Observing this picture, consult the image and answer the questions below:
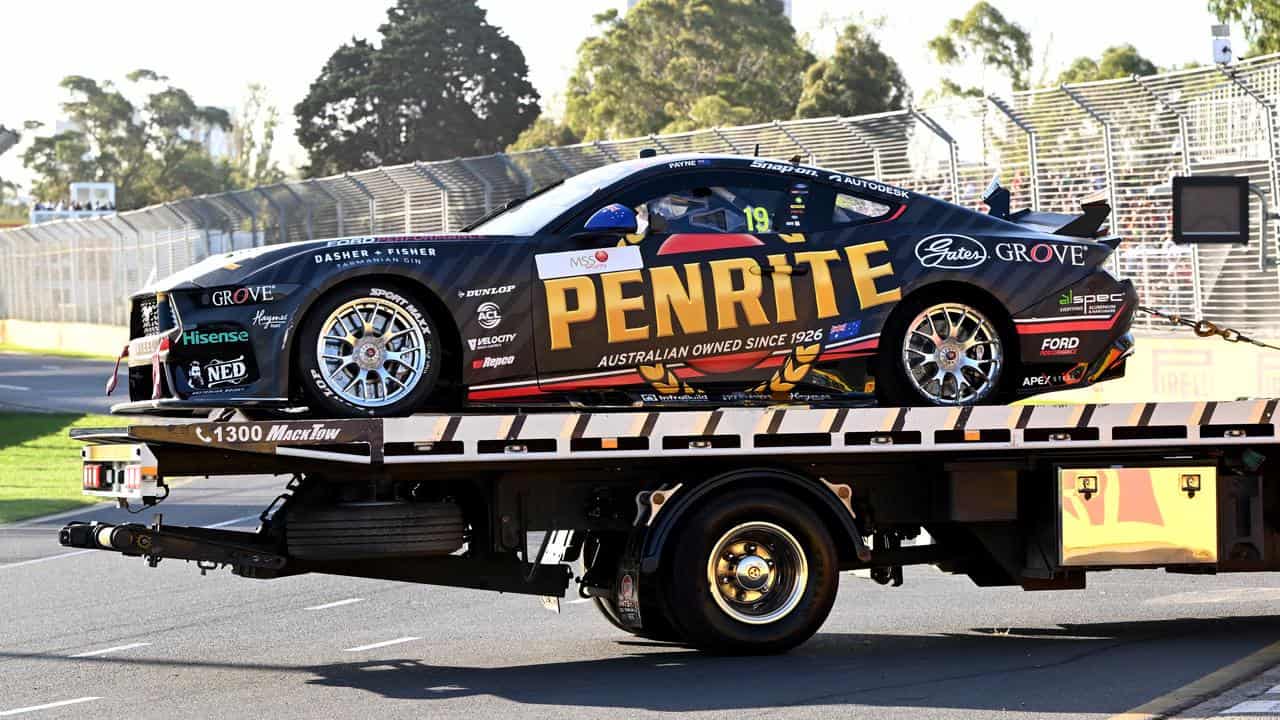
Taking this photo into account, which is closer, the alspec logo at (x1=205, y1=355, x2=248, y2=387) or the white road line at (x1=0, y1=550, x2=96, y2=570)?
the alspec logo at (x1=205, y1=355, x2=248, y2=387)

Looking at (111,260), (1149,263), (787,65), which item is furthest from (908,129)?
(787,65)

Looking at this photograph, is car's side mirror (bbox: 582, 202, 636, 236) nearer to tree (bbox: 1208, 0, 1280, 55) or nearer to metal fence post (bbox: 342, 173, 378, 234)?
metal fence post (bbox: 342, 173, 378, 234)

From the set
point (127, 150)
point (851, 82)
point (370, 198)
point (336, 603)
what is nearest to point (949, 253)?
point (336, 603)

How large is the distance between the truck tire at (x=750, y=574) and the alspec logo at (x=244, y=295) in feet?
7.47

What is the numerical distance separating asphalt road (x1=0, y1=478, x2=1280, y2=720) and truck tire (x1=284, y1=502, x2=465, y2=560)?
0.61 metres

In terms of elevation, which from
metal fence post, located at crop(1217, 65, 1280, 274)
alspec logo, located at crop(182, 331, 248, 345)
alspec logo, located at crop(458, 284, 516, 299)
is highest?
metal fence post, located at crop(1217, 65, 1280, 274)

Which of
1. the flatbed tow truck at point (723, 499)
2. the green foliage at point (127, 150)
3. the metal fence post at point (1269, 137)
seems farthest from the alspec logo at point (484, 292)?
the green foliage at point (127, 150)

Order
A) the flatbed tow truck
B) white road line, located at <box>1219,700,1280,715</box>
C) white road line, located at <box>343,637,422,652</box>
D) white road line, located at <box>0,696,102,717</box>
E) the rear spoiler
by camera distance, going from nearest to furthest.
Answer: white road line, located at <box>1219,700,1280,715</box>, white road line, located at <box>0,696,102,717</box>, the flatbed tow truck, white road line, located at <box>343,637,422,652</box>, the rear spoiler

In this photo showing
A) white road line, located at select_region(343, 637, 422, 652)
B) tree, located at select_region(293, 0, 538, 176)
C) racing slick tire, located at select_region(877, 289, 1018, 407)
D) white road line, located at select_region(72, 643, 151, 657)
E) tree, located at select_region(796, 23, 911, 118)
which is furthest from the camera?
tree, located at select_region(293, 0, 538, 176)

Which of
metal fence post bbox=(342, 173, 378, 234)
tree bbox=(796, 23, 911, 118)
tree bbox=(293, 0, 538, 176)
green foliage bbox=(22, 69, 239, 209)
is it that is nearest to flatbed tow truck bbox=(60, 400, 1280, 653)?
metal fence post bbox=(342, 173, 378, 234)

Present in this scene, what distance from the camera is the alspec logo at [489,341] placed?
9.02 m

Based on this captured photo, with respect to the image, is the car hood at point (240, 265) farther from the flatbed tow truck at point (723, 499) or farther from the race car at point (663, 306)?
the flatbed tow truck at point (723, 499)

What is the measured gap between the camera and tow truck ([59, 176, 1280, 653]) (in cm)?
860

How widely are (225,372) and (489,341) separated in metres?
1.28
